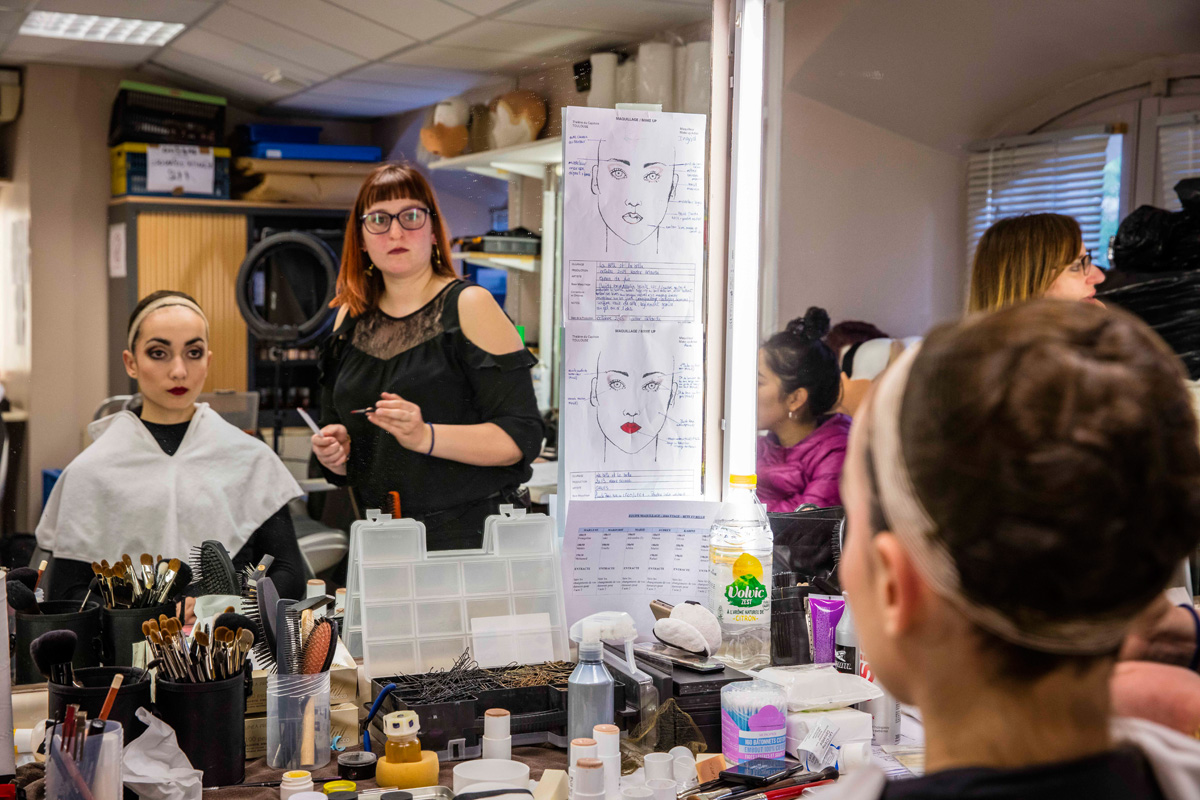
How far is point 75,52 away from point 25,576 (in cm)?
82

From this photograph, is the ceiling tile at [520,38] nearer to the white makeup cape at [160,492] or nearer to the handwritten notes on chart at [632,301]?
the handwritten notes on chart at [632,301]

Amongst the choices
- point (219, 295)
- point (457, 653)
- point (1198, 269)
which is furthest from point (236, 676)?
point (1198, 269)

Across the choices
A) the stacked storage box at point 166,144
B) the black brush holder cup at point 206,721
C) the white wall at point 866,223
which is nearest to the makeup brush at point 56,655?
the black brush holder cup at point 206,721

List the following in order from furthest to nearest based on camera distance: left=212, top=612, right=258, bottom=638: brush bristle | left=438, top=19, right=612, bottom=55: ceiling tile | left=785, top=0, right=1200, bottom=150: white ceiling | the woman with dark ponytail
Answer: left=785, top=0, right=1200, bottom=150: white ceiling < the woman with dark ponytail < left=438, top=19, right=612, bottom=55: ceiling tile < left=212, top=612, right=258, bottom=638: brush bristle

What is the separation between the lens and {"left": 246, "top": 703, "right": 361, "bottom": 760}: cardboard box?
4.36ft

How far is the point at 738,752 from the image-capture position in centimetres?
137

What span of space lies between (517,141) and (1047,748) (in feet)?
4.74

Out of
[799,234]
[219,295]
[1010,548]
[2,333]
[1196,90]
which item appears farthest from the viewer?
[1196,90]

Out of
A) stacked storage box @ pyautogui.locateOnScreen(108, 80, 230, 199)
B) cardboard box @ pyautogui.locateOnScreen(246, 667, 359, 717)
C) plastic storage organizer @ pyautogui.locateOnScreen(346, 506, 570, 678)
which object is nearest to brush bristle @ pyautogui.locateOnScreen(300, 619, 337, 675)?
cardboard box @ pyautogui.locateOnScreen(246, 667, 359, 717)

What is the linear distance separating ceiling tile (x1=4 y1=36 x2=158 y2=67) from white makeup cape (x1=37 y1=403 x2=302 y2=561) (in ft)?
1.84

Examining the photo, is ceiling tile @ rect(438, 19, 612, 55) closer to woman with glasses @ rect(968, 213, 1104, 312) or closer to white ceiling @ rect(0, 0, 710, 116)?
white ceiling @ rect(0, 0, 710, 116)

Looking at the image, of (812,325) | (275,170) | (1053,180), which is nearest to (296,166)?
(275,170)

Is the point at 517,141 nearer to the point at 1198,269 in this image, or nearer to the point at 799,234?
the point at 799,234

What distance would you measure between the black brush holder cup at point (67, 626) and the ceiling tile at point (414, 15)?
1050mm
